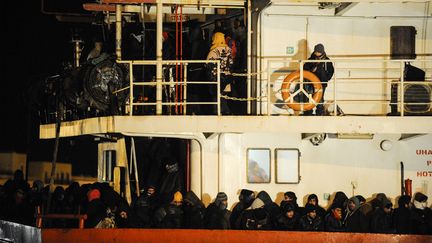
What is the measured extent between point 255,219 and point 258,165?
5.67 feet

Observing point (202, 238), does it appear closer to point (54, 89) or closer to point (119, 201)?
point (119, 201)

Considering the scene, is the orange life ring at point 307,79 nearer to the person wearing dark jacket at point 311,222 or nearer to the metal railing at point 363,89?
the metal railing at point 363,89

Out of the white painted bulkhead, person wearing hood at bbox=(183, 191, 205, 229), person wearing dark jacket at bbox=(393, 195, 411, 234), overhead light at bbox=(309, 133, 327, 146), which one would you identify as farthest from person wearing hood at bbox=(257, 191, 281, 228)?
person wearing dark jacket at bbox=(393, 195, 411, 234)

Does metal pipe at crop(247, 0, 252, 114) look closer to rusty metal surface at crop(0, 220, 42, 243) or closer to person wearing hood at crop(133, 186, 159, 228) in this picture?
person wearing hood at crop(133, 186, 159, 228)

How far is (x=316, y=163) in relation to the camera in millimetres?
18781

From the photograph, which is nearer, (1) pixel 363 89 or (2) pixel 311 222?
(2) pixel 311 222

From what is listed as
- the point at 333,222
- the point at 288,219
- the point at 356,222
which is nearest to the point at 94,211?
the point at 288,219

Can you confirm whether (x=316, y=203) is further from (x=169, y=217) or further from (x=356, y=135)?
(x=169, y=217)

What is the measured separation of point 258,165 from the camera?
18.7 m

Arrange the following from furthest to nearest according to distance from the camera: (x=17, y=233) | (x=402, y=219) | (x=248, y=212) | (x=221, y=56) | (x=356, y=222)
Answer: (x=221, y=56) → (x=356, y=222) → (x=402, y=219) → (x=248, y=212) → (x=17, y=233)

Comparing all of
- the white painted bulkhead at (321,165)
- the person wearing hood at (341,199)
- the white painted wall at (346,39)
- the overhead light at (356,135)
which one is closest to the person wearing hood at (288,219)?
the person wearing hood at (341,199)

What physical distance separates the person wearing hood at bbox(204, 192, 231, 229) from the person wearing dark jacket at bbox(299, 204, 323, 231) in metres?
1.24

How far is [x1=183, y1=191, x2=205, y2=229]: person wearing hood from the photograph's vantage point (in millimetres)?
17422

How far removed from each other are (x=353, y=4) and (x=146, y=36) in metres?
4.28
